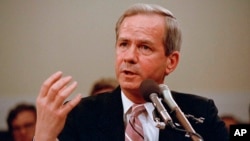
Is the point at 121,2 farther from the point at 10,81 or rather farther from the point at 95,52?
the point at 10,81

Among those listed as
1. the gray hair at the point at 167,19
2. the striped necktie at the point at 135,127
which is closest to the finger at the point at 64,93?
the striped necktie at the point at 135,127

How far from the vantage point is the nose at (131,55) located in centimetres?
145

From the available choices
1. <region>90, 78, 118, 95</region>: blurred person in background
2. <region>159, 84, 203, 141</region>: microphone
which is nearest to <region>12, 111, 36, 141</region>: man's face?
<region>90, 78, 118, 95</region>: blurred person in background

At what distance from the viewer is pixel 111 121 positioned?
1529 millimetres

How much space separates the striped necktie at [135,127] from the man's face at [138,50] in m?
0.08

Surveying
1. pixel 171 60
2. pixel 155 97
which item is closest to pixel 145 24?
pixel 171 60

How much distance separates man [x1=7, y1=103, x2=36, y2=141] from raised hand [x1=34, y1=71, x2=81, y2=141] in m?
0.74

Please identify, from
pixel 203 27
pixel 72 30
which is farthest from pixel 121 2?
pixel 203 27

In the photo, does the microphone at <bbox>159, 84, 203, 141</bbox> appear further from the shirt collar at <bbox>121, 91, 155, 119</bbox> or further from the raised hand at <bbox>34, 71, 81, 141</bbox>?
the shirt collar at <bbox>121, 91, 155, 119</bbox>

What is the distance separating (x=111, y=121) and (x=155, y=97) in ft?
1.59

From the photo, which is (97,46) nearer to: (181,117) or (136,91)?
(136,91)

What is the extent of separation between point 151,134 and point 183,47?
2.16 feet

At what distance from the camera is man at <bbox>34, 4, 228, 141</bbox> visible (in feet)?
4.80

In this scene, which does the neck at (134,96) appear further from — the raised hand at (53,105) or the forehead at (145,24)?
the raised hand at (53,105)
